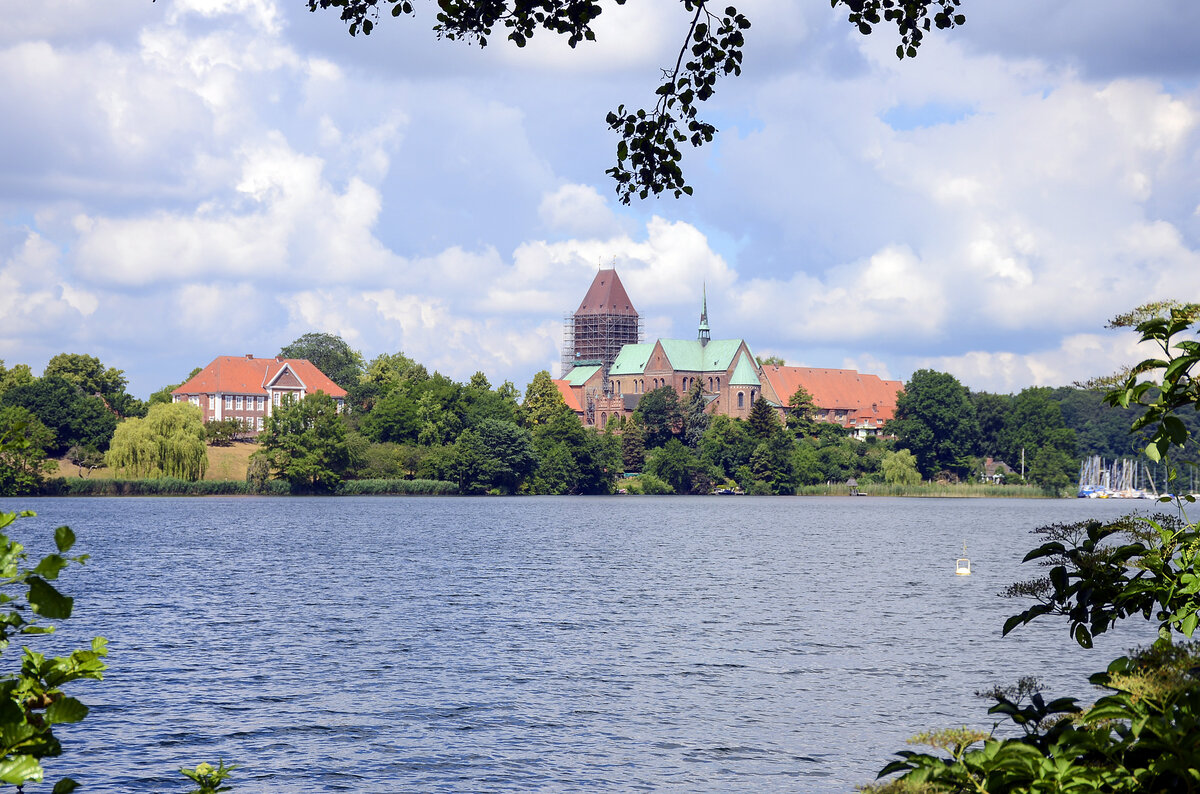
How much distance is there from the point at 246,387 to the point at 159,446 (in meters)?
54.7

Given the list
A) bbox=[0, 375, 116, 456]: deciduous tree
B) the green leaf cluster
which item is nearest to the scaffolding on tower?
bbox=[0, 375, 116, 456]: deciduous tree

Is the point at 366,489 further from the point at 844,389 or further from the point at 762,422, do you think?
the point at 844,389

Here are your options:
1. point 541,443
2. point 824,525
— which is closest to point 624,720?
point 824,525

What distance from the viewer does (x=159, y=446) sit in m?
86.1

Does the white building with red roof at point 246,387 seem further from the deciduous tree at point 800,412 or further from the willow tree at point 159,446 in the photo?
the deciduous tree at point 800,412

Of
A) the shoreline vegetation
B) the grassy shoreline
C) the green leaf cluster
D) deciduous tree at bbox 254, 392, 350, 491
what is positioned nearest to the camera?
the green leaf cluster

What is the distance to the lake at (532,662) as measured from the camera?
15.3 meters

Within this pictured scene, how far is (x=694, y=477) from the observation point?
12238cm

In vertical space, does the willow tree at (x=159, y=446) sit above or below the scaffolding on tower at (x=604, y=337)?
below

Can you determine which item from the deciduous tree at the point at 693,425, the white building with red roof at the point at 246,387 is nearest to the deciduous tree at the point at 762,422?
the deciduous tree at the point at 693,425

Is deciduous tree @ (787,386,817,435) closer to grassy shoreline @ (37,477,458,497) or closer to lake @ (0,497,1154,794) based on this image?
grassy shoreline @ (37,477,458,497)

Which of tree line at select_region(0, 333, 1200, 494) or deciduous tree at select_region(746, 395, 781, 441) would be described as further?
deciduous tree at select_region(746, 395, 781, 441)

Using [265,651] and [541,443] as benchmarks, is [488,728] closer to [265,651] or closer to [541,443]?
[265,651]

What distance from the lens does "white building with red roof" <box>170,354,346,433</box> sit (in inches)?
5463
